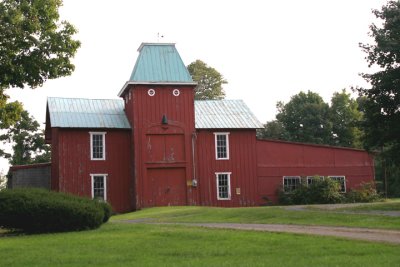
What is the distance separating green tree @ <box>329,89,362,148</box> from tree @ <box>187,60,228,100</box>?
1273 centimetres

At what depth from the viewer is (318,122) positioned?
64625 millimetres

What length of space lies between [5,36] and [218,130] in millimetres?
21436

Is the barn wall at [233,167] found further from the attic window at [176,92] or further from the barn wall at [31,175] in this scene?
the barn wall at [31,175]

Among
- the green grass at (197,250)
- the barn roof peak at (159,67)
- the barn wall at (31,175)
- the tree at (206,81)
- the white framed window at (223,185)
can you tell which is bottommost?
the green grass at (197,250)

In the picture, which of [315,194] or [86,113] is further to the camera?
[315,194]

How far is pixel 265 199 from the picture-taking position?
40625mm

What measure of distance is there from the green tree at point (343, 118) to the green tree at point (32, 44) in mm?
46297

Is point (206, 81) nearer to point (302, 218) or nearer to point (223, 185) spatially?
point (223, 185)

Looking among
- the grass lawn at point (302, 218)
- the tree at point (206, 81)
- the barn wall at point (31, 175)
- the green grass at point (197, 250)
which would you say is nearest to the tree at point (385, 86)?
the grass lawn at point (302, 218)

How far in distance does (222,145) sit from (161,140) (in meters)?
4.34

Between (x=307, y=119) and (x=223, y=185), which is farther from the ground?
(x=307, y=119)

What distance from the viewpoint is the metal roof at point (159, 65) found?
3853 cm

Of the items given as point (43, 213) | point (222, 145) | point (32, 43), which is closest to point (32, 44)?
point (32, 43)

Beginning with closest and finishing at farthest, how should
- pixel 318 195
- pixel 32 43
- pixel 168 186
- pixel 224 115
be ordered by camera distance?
1. pixel 32 43
2. pixel 168 186
3. pixel 318 195
4. pixel 224 115
